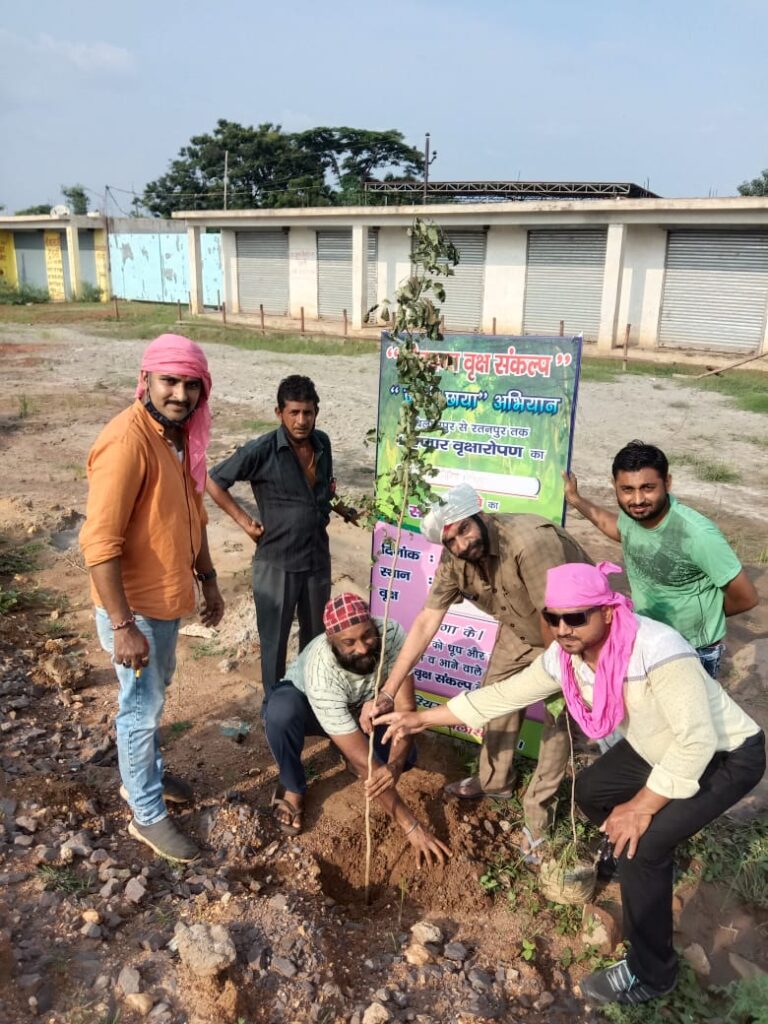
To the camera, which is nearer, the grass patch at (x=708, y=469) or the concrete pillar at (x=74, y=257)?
the grass patch at (x=708, y=469)

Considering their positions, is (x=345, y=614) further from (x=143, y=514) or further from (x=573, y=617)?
(x=573, y=617)

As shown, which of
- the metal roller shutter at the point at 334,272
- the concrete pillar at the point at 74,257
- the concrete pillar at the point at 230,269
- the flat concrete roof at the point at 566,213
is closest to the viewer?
the flat concrete roof at the point at 566,213

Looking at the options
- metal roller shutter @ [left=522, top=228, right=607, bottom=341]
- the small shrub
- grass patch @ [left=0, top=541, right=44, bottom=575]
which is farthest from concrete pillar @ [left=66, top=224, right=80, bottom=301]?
grass patch @ [left=0, top=541, right=44, bottom=575]

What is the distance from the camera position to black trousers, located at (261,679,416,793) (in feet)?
11.0

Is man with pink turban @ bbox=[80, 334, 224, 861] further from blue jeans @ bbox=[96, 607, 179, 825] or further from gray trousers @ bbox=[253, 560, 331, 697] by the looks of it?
gray trousers @ bbox=[253, 560, 331, 697]

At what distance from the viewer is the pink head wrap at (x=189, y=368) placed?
8.66 feet

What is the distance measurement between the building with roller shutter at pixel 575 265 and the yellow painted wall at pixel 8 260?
18.2m

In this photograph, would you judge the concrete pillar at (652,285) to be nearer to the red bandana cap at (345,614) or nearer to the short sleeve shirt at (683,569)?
the short sleeve shirt at (683,569)

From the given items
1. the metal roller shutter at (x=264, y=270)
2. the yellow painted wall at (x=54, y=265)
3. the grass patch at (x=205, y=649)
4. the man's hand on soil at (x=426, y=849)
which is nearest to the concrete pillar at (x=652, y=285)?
the metal roller shutter at (x=264, y=270)

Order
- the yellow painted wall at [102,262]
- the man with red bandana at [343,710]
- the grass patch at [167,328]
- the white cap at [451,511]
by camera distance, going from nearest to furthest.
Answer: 1. the white cap at [451,511]
2. the man with red bandana at [343,710]
3. the grass patch at [167,328]
4. the yellow painted wall at [102,262]

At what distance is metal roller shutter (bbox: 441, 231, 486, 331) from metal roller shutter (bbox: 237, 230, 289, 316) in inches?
285

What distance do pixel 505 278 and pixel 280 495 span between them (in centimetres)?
1999

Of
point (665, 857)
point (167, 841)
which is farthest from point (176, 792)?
point (665, 857)

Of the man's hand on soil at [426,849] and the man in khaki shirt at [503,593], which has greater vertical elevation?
the man in khaki shirt at [503,593]
